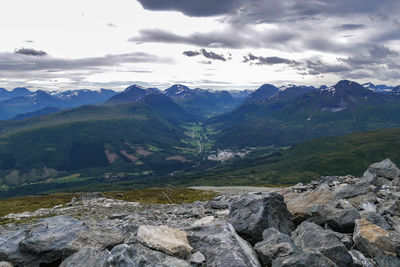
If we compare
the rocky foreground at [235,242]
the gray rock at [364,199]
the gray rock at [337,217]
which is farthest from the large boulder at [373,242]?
the gray rock at [364,199]

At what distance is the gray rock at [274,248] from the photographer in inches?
540

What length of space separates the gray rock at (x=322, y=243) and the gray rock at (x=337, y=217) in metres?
2.66

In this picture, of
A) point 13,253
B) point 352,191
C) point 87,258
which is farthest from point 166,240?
point 352,191

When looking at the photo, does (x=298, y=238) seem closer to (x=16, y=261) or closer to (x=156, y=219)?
(x=16, y=261)

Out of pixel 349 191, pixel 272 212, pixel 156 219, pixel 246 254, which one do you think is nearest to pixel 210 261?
pixel 246 254

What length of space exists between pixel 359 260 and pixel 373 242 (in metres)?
1.66

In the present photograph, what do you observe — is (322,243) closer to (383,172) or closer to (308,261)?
(308,261)

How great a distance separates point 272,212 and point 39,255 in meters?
15.5

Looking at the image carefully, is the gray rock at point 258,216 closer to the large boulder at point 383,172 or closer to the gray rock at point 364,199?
the gray rock at point 364,199

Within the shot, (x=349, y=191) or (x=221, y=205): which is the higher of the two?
(x=349, y=191)

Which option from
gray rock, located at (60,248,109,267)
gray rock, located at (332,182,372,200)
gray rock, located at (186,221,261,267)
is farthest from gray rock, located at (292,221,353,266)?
gray rock, located at (332,182,372,200)

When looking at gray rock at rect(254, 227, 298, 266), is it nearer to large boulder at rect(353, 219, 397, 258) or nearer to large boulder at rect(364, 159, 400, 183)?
large boulder at rect(353, 219, 397, 258)

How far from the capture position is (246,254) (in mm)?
13531

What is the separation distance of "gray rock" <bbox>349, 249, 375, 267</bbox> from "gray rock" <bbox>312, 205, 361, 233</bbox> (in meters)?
3.87
